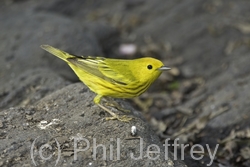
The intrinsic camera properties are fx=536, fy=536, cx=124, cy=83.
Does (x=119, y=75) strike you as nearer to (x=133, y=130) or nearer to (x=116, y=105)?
(x=116, y=105)

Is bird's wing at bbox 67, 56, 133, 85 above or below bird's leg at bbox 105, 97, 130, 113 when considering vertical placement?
above

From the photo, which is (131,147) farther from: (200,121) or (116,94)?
(200,121)

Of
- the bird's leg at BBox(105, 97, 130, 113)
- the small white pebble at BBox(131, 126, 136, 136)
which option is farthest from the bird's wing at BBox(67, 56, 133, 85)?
the small white pebble at BBox(131, 126, 136, 136)

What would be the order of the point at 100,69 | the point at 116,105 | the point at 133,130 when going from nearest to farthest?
the point at 133,130, the point at 116,105, the point at 100,69

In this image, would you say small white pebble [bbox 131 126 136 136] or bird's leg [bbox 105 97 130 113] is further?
bird's leg [bbox 105 97 130 113]

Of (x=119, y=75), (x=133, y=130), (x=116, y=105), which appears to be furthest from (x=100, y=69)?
(x=133, y=130)

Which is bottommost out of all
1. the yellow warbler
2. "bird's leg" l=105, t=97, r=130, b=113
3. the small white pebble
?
the small white pebble

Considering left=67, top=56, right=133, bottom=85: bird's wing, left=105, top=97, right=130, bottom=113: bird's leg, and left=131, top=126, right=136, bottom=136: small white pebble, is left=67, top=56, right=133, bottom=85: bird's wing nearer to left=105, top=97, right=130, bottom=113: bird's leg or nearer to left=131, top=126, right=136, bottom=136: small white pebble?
left=105, top=97, right=130, bottom=113: bird's leg
